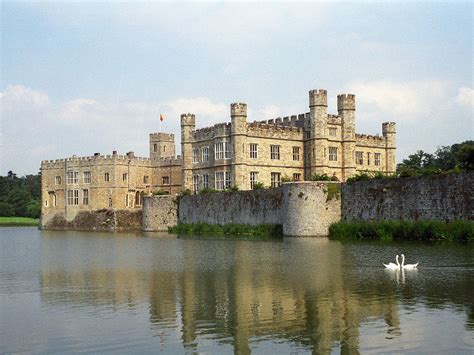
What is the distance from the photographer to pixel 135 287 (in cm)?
1872

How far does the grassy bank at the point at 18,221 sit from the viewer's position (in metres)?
91.2

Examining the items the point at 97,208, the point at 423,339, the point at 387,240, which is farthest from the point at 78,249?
the point at 97,208

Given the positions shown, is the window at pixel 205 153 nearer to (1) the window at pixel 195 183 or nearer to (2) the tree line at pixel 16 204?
(1) the window at pixel 195 183

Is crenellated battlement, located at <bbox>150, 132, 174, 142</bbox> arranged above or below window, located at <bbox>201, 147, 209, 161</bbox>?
above

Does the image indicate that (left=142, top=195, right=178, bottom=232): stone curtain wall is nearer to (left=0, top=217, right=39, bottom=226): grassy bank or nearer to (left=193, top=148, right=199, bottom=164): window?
(left=193, top=148, right=199, bottom=164): window

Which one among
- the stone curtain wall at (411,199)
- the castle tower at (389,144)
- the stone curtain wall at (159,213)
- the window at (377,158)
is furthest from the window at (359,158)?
the stone curtain wall at (411,199)

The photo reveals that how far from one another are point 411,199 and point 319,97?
1940 centimetres

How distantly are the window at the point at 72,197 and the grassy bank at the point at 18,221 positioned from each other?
89.0 ft

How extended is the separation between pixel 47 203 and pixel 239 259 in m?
46.8

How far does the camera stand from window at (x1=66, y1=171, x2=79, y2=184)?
66250 mm

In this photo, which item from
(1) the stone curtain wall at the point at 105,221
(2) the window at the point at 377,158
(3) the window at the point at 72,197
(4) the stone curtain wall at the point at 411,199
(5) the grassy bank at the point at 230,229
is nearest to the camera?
(4) the stone curtain wall at the point at 411,199

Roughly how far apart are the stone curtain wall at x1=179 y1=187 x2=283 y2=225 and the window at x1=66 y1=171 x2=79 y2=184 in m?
16.9

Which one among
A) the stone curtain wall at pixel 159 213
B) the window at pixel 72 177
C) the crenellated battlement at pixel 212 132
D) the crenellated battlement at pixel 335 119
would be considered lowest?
the stone curtain wall at pixel 159 213

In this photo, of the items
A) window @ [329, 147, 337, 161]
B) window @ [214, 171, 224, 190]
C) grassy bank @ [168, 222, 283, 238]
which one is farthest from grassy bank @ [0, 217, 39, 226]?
window @ [329, 147, 337, 161]
